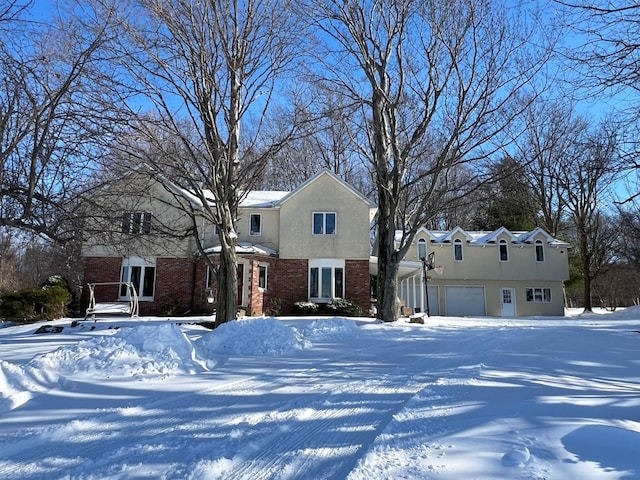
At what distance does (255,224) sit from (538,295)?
21540 millimetres

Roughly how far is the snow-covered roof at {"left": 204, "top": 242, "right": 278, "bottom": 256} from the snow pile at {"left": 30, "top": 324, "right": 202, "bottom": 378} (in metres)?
12.5

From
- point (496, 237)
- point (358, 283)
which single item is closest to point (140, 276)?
point (358, 283)

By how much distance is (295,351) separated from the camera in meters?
9.17

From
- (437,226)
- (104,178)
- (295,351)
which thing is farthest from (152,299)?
(437,226)

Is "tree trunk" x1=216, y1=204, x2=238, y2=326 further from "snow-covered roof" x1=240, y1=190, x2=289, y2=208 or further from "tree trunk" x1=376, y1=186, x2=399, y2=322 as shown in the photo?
"snow-covered roof" x1=240, y1=190, x2=289, y2=208

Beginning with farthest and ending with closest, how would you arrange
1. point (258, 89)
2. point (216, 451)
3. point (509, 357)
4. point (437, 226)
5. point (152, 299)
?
1. point (437, 226)
2. point (152, 299)
3. point (258, 89)
4. point (509, 357)
5. point (216, 451)

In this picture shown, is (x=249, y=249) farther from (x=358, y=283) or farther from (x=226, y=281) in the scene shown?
(x=226, y=281)

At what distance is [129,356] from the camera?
22.8 feet

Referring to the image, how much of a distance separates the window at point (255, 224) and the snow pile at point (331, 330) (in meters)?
10.7

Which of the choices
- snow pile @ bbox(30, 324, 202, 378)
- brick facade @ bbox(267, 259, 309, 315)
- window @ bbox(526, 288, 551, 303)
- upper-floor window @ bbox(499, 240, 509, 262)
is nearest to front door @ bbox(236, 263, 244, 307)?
brick facade @ bbox(267, 259, 309, 315)

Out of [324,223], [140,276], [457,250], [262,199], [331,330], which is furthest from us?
[457,250]

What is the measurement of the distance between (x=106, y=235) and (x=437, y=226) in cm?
3639

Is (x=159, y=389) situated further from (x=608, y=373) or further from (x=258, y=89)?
(x=258, y=89)

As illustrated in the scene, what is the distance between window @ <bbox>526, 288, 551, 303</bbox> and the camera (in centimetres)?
3169
